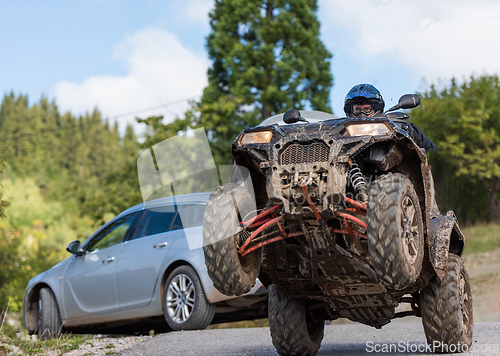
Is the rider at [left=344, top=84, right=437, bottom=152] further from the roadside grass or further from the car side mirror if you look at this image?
the roadside grass

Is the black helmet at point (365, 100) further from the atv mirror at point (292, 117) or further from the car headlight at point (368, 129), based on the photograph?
the car headlight at point (368, 129)

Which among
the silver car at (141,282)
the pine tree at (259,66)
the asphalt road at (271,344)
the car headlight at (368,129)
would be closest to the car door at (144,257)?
the silver car at (141,282)

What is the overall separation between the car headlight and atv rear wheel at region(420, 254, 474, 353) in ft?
5.11

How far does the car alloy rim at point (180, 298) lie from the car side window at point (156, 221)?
858 mm

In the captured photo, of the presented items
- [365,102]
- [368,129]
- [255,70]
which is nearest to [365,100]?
[365,102]

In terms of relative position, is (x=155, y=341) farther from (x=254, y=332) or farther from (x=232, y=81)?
(x=232, y=81)

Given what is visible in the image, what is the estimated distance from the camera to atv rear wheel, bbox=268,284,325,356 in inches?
228

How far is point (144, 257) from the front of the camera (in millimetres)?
8422

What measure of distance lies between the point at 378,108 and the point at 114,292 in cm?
494

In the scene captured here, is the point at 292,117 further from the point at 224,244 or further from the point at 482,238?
the point at 482,238

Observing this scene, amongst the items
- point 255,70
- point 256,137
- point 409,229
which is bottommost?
point 409,229

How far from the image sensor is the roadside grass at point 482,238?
79.2ft

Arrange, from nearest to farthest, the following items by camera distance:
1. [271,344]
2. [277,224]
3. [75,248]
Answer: [277,224] < [271,344] < [75,248]

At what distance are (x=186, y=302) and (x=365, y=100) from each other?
12.5ft
